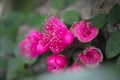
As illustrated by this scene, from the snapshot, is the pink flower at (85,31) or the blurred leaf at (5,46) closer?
the pink flower at (85,31)

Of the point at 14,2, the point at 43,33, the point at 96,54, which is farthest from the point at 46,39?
the point at 14,2

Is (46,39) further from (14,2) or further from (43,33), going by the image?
(14,2)

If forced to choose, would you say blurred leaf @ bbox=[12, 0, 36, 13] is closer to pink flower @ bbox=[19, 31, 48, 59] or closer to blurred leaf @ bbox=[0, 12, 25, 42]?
blurred leaf @ bbox=[0, 12, 25, 42]

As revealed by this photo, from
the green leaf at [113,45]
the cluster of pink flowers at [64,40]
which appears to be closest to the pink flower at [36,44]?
the cluster of pink flowers at [64,40]

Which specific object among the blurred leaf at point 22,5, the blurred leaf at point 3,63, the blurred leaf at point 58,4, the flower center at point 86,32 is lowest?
the blurred leaf at point 3,63

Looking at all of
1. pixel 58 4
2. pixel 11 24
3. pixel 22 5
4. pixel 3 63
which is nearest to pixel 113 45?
pixel 58 4

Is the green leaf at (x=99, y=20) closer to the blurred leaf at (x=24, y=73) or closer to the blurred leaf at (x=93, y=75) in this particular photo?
the blurred leaf at (x=93, y=75)

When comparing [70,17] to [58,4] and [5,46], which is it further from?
[5,46]

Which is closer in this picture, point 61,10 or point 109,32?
point 109,32
